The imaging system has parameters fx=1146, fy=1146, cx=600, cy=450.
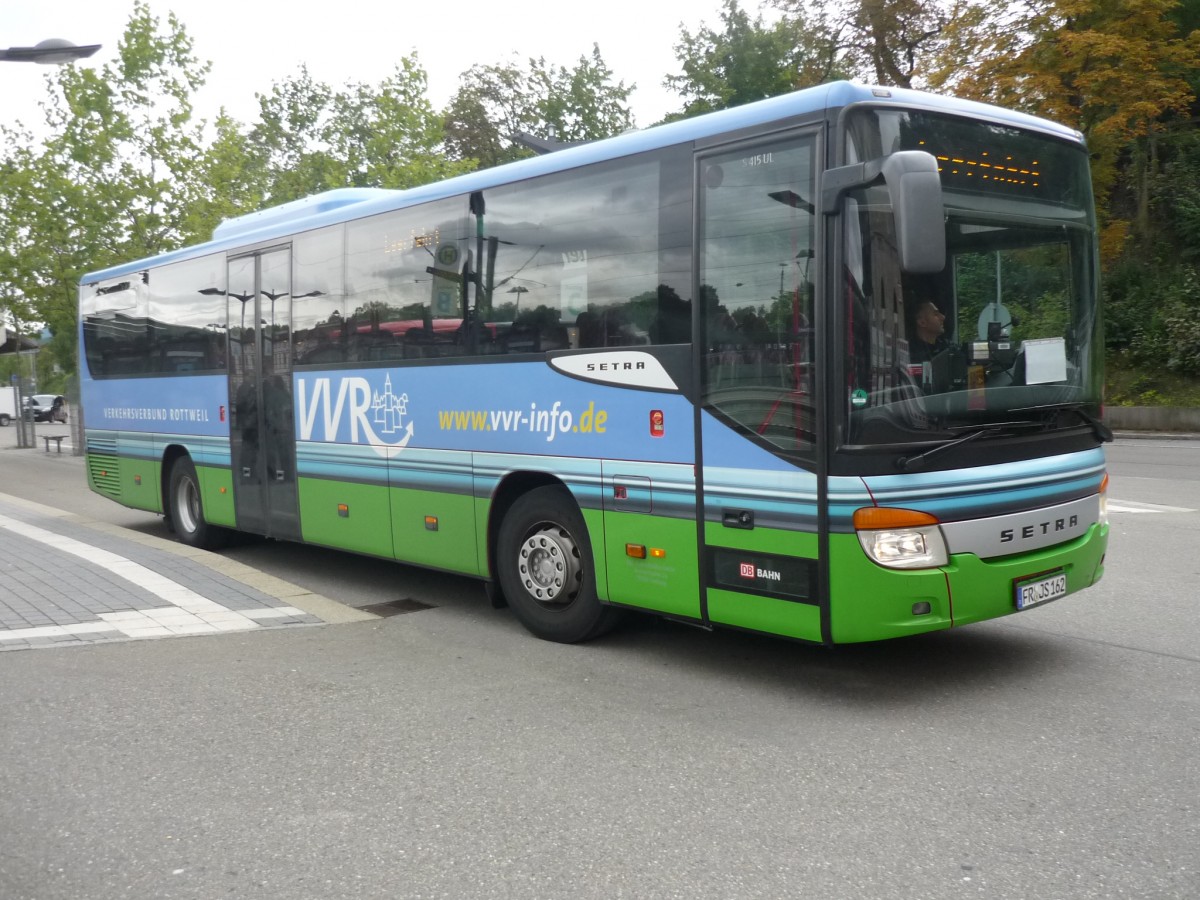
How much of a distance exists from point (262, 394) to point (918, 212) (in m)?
6.74

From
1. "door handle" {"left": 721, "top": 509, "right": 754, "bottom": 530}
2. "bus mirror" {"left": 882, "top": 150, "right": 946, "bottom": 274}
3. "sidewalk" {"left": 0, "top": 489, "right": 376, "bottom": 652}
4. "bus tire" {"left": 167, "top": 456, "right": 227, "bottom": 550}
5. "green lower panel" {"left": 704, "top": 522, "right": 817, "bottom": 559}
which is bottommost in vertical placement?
"sidewalk" {"left": 0, "top": 489, "right": 376, "bottom": 652}

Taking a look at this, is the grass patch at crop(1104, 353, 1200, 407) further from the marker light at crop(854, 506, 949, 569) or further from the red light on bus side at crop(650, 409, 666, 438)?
the marker light at crop(854, 506, 949, 569)

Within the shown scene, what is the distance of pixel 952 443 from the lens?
18.2 feet

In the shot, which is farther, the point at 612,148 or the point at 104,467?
the point at 104,467

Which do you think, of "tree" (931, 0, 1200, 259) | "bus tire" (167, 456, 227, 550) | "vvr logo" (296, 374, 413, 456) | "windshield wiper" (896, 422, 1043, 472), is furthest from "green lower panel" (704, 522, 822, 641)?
"tree" (931, 0, 1200, 259)

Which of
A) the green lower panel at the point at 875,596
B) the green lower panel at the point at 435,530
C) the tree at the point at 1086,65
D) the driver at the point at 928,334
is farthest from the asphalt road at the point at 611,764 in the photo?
the tree at the point at 1086,65

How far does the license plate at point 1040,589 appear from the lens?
19.2 ft

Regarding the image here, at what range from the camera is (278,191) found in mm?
40469

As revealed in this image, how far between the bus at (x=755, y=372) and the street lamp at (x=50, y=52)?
5481 mm

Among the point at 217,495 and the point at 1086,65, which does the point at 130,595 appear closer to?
the point at 217,495

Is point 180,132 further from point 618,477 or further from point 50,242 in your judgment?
point 618,477

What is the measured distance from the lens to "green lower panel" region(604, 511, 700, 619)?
625cm

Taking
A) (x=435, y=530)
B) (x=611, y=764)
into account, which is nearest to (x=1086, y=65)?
(x=435, y=530)

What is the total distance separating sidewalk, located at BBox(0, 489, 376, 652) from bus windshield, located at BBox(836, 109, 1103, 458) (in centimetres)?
445
